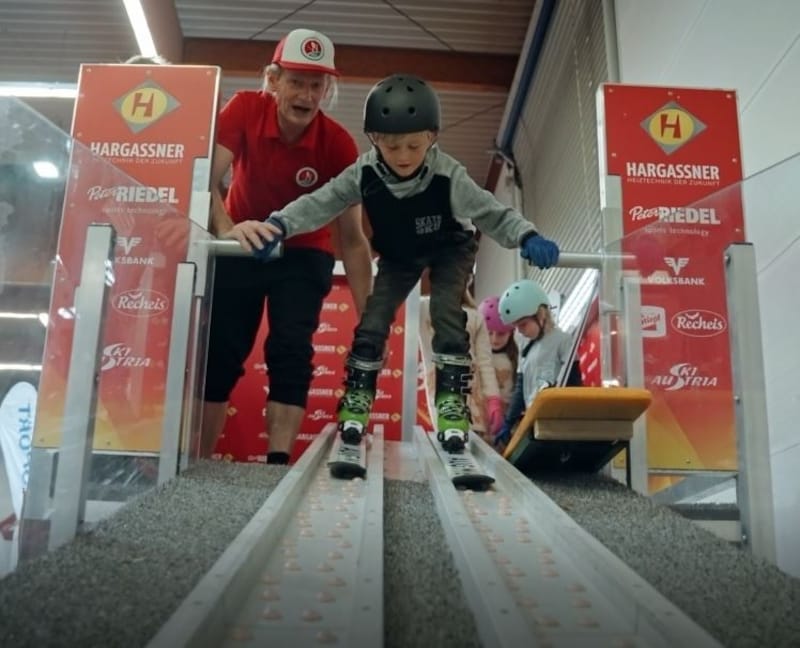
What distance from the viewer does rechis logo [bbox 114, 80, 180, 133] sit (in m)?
2.87

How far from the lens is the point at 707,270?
2.28 meters

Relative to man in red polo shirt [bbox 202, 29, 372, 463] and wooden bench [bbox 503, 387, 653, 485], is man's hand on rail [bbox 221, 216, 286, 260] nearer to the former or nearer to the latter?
man in red polo shirt [bbox 202, 29, 372, 463]

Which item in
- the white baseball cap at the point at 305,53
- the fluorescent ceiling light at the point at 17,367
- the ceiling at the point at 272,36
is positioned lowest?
the fluorescent ceiling light at the point at 17,367

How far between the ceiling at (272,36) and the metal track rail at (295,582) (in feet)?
19.5

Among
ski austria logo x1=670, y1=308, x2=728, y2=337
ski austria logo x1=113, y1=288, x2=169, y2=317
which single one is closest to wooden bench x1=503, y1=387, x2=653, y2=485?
ski austria logo x1=670, y1=308, x2=728, y2=337

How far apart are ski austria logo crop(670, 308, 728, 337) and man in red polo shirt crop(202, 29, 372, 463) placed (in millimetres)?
1250

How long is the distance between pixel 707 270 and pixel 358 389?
1.09m

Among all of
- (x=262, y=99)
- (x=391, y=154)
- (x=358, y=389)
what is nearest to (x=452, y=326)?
(x=358, y=389)

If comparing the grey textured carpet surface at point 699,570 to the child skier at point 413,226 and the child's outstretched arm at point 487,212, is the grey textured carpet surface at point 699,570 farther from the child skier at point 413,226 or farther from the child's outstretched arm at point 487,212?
the child's outstretched arm at point 487,212

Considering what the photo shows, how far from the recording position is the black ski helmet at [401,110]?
2.34 metres

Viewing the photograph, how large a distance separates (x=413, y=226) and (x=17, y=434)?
130 cm

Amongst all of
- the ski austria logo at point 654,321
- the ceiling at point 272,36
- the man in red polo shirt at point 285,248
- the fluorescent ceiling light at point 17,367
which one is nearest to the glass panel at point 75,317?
the fluorescent ceiling light at point 17,367

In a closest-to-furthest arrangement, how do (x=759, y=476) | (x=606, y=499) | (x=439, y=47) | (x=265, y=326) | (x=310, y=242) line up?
(x=759, y=476) < (x=606, y=499) < (x=310, y=242) < (x=265, y=326) < (x=439, y=47)

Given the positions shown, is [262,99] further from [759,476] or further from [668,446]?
[759,476]
